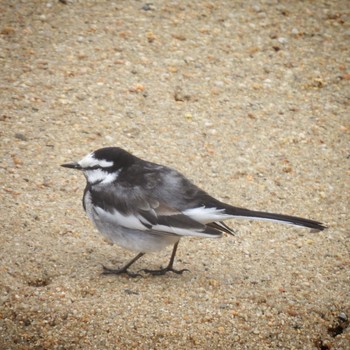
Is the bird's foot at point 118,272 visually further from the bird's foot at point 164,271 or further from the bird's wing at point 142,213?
the bird's wing at point 142,213

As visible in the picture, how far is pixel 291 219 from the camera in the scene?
487cm

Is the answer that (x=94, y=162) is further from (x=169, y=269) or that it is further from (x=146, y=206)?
(x=169, y=269)

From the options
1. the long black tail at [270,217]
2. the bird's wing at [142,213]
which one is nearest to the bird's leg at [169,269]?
the bird's wing at [142,213]

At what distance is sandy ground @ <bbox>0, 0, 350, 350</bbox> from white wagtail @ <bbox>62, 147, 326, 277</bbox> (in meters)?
0.46

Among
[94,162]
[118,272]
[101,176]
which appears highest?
[94,162]

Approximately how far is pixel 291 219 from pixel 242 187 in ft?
5.48

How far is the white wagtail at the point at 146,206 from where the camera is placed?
4.93 metres

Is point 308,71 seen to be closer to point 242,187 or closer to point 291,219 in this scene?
point 242,187

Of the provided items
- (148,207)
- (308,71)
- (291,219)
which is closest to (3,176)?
(148,207)

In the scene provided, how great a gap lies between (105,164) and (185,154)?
5.67 ft

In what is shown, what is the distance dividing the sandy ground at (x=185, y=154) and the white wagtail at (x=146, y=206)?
46 centimetres

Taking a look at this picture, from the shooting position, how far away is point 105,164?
5.24 meters

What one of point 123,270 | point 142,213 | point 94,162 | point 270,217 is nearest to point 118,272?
point 123,270

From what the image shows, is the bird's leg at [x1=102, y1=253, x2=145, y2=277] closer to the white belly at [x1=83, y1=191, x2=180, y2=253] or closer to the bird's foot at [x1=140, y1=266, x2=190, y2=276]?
the bird's foot at [x1=140, y1=266, x2=190, y2=276]
